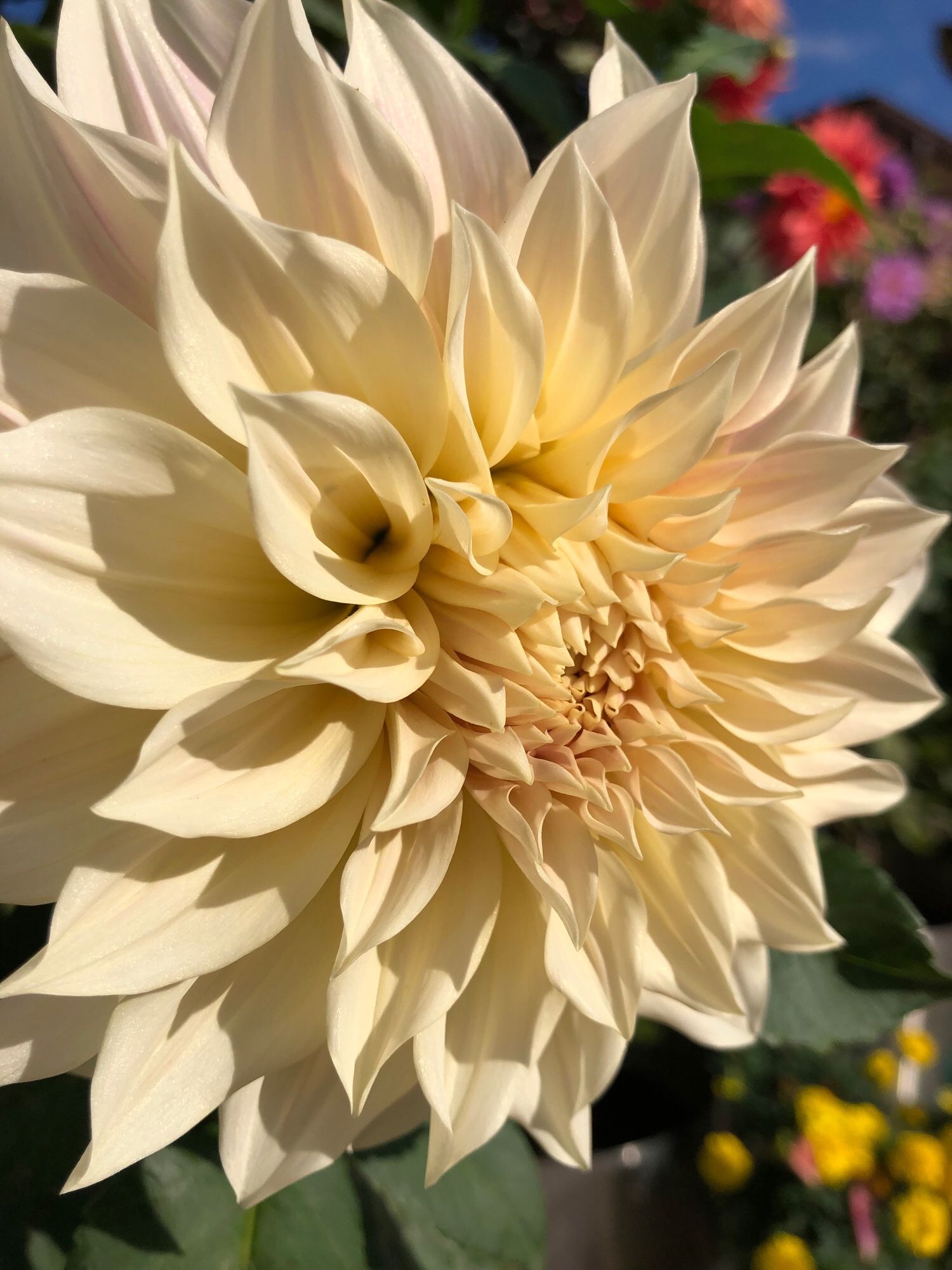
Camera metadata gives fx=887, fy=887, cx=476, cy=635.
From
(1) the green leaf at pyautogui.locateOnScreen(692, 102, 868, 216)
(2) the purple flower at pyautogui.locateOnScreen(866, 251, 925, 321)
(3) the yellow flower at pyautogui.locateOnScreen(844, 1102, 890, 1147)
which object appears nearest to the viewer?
(1) the green leaf at pyautogui.locateOnScreen(692, 102, 868, 216)

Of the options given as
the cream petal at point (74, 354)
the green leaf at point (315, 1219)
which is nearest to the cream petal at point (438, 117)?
the cream petal at point (74, 354)

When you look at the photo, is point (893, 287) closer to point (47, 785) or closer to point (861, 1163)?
point (861, 1163)

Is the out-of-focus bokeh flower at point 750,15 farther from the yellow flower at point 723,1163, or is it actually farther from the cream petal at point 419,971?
the yellow flower at point 723,1163

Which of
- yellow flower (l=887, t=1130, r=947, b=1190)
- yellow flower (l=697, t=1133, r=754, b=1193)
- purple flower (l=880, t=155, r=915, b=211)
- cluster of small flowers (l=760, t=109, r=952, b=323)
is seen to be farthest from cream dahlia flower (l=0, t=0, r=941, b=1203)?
purple flower (l=880, t=155, r=915, b=211)

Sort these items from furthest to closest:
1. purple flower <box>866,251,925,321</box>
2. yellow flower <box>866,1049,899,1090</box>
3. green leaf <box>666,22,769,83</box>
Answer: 1. purple flower <box>866,251,925,321</box>
2. yellow flower <box>866,1049,899,1090</box>
3. green leaf <box>666,22,769,83</box>

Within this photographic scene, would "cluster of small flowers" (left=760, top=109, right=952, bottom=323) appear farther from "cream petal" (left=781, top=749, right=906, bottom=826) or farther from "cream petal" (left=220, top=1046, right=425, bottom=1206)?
"cream petal" (left=220, top=1046, right=425, bottom=1206)

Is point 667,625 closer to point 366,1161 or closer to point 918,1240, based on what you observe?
point 366,1161
